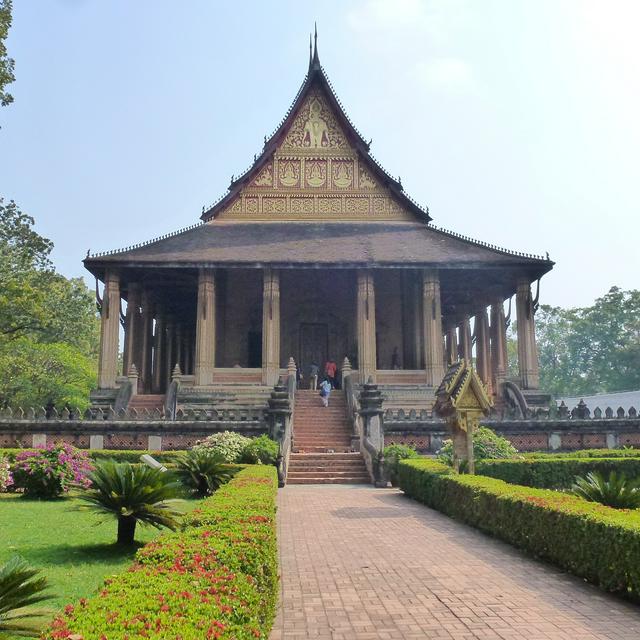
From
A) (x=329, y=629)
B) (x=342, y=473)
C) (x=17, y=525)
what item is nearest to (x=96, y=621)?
(x=329, y=629)

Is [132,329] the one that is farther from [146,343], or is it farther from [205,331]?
[205,331]

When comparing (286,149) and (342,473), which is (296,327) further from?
(342,473)

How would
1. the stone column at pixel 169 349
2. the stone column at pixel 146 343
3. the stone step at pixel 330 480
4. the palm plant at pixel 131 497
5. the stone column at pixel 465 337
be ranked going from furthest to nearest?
the stone column at pixel 465 337
the stone column at pixel 169 349
the stone column at pixel 146 343
the stone step at pixel 330 480
the palm plant at pixel 131 497

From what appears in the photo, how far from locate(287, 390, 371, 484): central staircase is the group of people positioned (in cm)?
32

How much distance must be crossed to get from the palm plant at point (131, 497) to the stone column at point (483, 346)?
2152cm

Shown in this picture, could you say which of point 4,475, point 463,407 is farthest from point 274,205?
point 4,475

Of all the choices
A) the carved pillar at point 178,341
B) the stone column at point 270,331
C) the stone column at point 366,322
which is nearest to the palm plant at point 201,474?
the stone column at point 270,331

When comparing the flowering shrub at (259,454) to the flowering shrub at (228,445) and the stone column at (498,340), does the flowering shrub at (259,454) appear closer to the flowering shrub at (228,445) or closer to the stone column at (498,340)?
the flowering shrub at (228,445)

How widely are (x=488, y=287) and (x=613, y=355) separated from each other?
29.8 meters

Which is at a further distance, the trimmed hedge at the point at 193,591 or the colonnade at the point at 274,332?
the colonnade at the point at 274,332

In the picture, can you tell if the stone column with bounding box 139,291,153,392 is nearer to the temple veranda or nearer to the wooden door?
the temple veranda

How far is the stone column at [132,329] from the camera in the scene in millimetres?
26178

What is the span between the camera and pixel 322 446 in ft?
60.5

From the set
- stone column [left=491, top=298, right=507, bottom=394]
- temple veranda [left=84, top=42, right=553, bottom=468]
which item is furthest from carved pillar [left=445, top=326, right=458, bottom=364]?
stone column [left=491, top=298, right=507, bottom=394]
